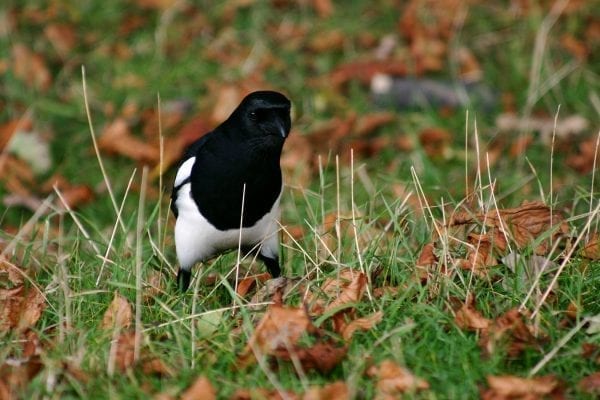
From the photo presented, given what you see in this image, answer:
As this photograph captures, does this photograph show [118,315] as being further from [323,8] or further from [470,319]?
[323,8]

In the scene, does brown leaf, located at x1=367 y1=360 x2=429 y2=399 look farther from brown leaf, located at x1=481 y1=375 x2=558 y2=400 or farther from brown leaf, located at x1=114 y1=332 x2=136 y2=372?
brown leaf, located at x1=114 y1=332 x2=136 y2=372

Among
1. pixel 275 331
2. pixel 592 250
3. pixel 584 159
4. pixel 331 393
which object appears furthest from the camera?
pixel 584 159

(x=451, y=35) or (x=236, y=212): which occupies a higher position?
(x=236, y=212)

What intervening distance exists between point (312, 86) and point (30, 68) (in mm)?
1824

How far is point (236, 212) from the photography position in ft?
12.7

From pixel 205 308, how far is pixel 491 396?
108 cm

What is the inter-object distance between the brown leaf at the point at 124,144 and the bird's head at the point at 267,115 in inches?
97.3

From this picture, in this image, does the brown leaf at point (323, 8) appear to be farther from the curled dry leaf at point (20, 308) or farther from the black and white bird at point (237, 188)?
the curled dry leaf at point (20, 308)

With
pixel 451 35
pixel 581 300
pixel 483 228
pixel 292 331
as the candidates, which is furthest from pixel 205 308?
pixel 451 35

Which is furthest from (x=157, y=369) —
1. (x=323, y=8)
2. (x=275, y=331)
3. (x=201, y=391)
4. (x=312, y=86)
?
(x=323, y=8)

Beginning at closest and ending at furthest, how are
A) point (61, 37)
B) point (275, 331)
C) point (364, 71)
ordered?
point (275, 331) < point (364, 71) < point (61, 37)

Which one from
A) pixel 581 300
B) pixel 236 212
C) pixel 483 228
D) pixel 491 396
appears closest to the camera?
pixel 491 396

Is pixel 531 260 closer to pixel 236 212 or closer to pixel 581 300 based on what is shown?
pixel 581 300

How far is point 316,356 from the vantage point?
3.01m
